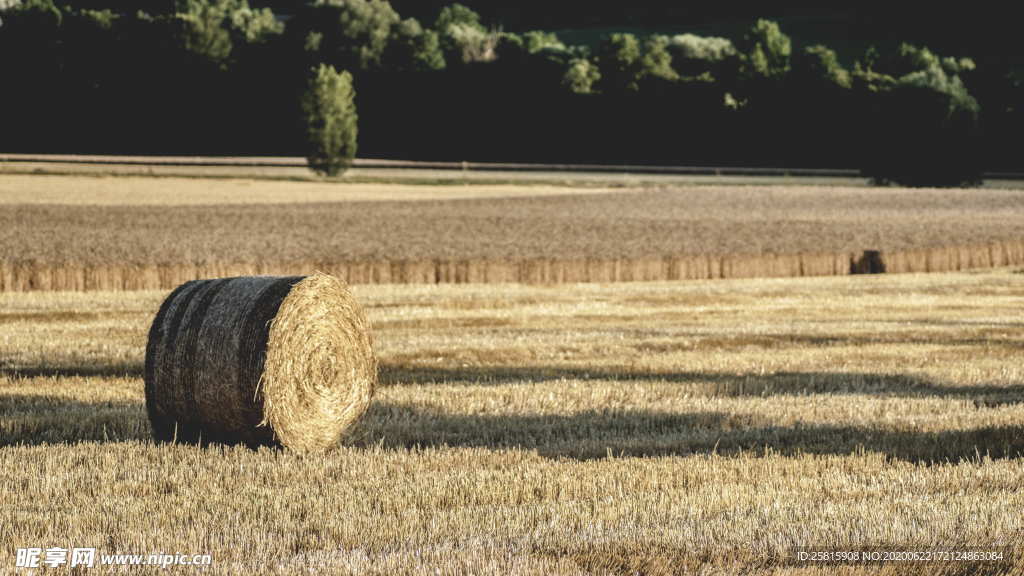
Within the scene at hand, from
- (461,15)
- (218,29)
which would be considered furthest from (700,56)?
(461,15)

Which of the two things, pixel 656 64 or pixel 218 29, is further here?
pixel 218 29

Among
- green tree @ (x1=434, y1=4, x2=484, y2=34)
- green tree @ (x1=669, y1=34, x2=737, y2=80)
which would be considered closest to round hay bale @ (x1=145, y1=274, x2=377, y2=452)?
green tree @ (x1=669, y1=34, x2=737, y2=80)

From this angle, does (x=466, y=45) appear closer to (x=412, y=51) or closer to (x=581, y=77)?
(x=412, y=51)

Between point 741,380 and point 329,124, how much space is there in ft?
226

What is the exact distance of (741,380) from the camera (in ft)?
51.7

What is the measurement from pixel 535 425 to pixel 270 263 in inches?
744

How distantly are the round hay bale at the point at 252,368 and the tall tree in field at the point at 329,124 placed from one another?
7079cm

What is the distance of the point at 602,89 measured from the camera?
96938 mm

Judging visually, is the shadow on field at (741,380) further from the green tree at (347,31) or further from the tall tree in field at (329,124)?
the green tree at (347,31)

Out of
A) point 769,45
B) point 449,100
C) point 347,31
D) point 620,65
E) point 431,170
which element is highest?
point 347,31

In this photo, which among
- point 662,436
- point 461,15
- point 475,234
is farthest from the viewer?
point 461,15

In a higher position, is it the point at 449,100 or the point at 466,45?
the point at 466,45

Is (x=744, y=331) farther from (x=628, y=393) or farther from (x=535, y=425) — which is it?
(x=535, y=425)

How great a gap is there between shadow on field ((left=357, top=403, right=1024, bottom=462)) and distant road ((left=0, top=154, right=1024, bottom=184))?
6174cm
